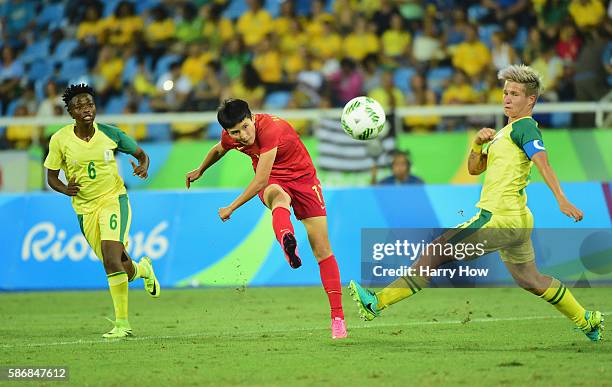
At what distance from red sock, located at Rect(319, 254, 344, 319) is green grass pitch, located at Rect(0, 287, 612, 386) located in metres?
0.29

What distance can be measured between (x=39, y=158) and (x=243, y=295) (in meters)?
6.76

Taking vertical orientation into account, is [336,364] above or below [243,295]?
below

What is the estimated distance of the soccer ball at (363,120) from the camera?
34.9 feet

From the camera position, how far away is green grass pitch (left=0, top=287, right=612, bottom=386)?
316 inches

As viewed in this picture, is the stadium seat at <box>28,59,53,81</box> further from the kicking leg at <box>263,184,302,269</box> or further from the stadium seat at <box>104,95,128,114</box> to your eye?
the kicking leg at <box>263,184,302,269</box>

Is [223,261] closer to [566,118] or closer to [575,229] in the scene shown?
[575,229]

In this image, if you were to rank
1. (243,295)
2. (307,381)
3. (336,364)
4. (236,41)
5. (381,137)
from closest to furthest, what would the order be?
(307,381), (336,364), (243,295), (381,137), (236,41)

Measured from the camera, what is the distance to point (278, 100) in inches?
798

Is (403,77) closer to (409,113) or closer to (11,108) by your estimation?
(409,113)

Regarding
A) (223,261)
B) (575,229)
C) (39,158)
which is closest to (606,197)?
(575,229)

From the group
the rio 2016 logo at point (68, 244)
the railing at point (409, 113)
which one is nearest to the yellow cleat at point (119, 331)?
the rio 2016 logo at point (68, 244)

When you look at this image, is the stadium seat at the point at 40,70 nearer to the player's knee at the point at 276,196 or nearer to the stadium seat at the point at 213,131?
the stadium seat at the point at 213,131

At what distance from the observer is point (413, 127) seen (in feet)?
62.8

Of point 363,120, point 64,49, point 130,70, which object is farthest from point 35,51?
point 363,120
